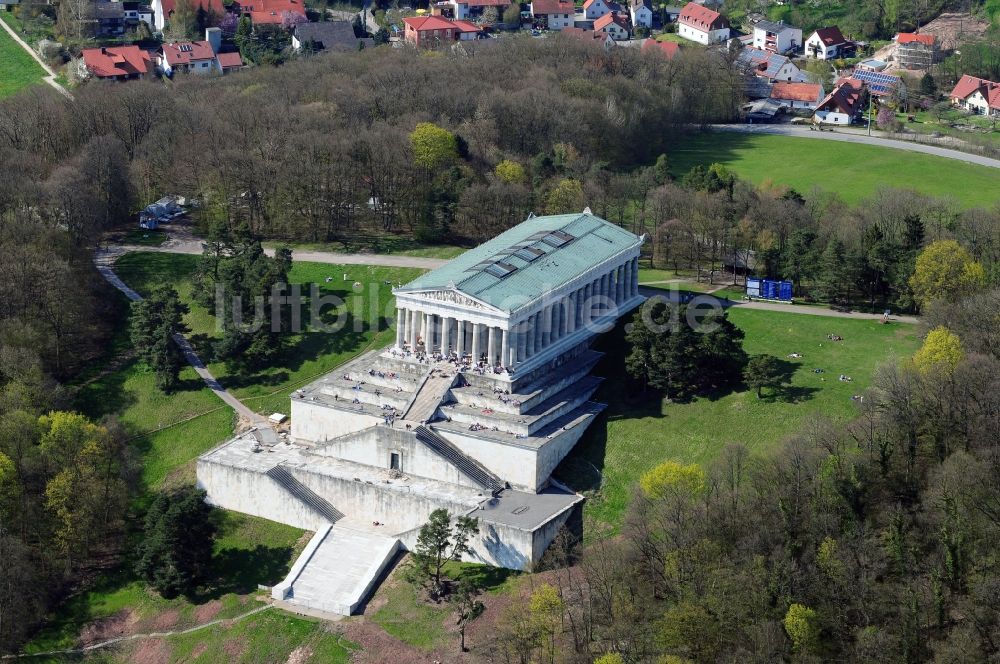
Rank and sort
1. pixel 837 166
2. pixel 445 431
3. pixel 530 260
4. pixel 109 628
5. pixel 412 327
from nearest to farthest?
pixel 109 628 → pixel 445 431 → pixel 412 327 → pixel 530 260 → pixel 837 166

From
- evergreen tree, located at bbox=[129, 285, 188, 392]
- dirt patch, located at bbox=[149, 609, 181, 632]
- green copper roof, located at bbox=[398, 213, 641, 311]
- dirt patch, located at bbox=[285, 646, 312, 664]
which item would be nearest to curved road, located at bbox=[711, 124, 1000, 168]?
green copper roof, located at bbox=[398, 213, 641, 311]

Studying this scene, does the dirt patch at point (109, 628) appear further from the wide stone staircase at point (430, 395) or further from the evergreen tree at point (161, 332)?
the evergreen tree at point (161, 332)

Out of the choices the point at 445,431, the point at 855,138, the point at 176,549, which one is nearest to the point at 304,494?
the point at 176,549

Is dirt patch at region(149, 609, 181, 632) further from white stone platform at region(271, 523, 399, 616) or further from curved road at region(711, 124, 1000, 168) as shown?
curved road at region(711, 124, 1000, 168)

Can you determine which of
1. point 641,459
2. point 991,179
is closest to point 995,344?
Answer: point 641,459

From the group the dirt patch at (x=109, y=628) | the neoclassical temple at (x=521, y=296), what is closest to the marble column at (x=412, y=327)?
the neoclassical temple at (x=521, y=296)

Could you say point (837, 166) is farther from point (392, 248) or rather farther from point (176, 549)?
point (176, 549)

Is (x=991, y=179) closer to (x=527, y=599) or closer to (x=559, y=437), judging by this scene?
(x=559, y=437)
